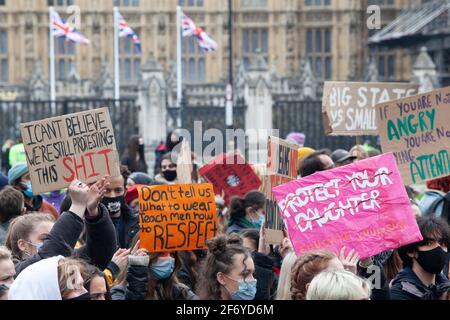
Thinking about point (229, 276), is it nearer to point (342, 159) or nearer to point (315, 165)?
point (315, 165)

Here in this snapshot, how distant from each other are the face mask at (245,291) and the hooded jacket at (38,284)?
1248 millimetres

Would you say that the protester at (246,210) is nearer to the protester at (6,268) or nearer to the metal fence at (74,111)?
the protester at (6,268)

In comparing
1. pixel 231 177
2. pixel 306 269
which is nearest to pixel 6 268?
pixel 306 269

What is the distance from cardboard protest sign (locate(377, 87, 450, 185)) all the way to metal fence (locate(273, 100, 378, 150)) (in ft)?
52.2

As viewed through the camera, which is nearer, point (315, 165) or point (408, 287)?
point (408, 287)

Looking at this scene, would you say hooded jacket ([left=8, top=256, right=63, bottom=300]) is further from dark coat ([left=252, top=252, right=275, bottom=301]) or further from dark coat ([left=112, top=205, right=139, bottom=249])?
dark coat ([left=112, top=205, right=139, bottom=249])

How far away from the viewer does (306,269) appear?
634 cm

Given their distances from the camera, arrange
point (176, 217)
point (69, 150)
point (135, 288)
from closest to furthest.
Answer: point (135, 288)
point (176, 217)
point (69, 150)

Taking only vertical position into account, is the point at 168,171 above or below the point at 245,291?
above

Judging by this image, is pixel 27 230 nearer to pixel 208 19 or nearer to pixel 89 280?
pixel 89 280

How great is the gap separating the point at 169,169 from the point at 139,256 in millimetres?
4819

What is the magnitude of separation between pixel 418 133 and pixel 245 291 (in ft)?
11.1

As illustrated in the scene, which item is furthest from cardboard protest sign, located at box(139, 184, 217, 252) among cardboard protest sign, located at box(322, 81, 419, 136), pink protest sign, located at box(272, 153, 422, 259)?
cardboard protest sign, located at box(322, 81, 419, 136)
